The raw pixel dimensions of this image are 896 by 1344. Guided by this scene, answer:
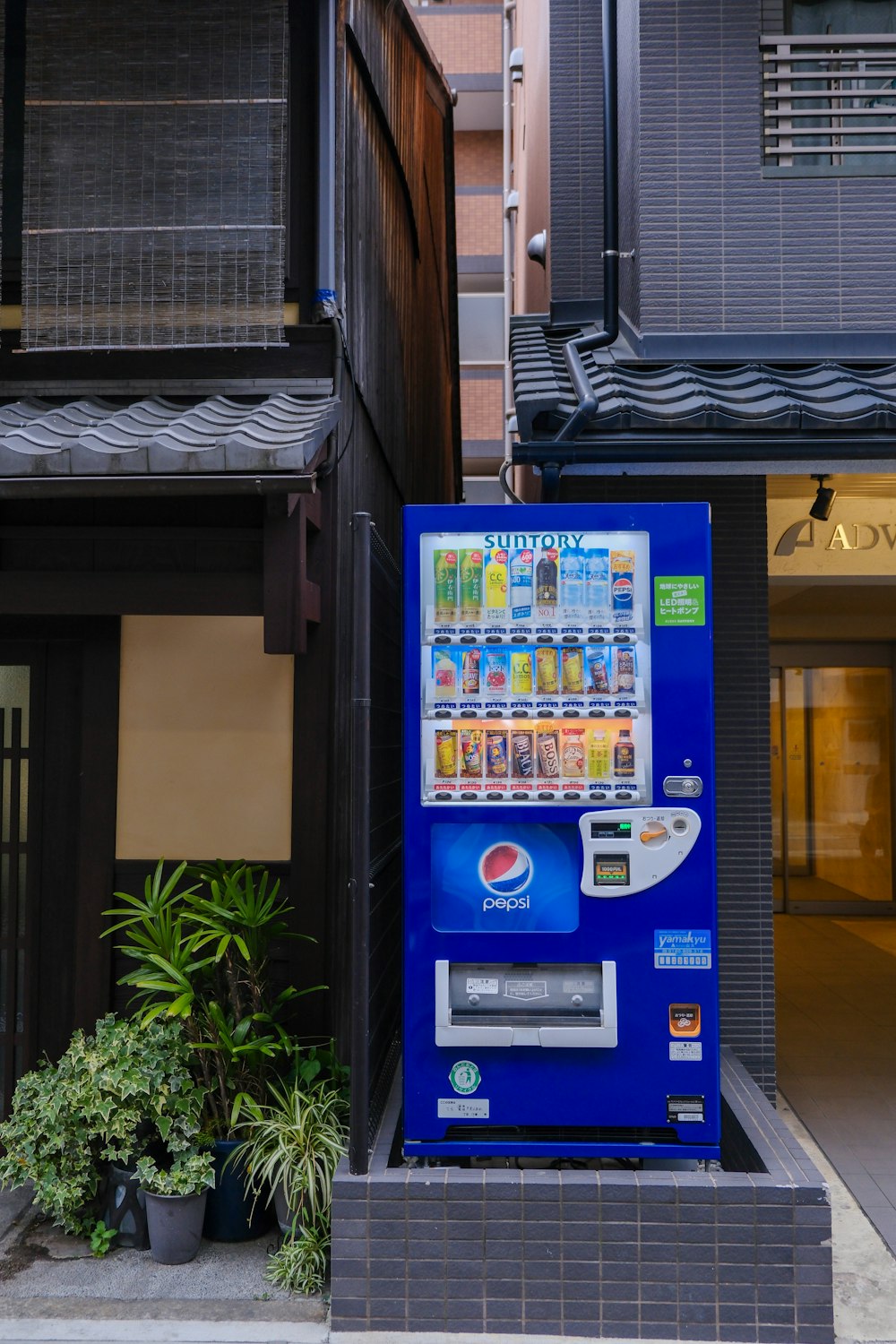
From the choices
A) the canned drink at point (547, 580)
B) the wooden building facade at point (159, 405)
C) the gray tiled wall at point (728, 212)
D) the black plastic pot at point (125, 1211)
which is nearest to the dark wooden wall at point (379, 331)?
the wooden building facade at point (159, 405)

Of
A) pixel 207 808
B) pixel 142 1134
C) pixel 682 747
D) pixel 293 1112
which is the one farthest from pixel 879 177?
pixel 142 1134

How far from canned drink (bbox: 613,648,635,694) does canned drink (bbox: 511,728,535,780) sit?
37 cm

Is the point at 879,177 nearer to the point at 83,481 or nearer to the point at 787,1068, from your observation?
the point at 83,481

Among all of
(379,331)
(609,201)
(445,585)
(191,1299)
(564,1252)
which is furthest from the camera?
(379,331)

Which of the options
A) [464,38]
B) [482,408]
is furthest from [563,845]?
[464,38]

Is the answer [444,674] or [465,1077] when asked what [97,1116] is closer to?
[465,1077]

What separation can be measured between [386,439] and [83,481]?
13.3 ft

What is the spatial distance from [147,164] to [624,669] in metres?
3.30

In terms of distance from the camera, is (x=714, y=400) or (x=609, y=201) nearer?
(x=714, y=400)

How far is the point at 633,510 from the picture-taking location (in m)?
3.85

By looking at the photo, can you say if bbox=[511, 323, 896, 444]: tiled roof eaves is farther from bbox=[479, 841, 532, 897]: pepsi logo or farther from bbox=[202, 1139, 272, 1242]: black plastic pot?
bbox=[202, 1139, 272, 1242]: black plastic pot

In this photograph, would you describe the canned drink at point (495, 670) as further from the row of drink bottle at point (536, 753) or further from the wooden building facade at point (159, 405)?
the wooden building facade at point (159, 405)

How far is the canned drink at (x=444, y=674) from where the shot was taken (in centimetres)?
380

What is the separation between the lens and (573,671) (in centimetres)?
378
